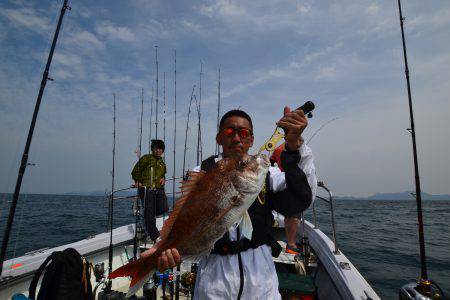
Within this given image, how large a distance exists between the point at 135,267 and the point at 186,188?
2.60 feet

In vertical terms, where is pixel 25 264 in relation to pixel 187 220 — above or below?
below

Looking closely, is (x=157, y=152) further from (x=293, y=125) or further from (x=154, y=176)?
(x=293, y=125)

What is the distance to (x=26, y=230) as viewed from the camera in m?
24.0

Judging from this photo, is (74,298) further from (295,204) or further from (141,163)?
(141,163)

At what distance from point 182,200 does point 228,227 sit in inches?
19.8

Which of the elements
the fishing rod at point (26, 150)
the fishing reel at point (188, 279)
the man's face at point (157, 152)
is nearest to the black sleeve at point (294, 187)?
the fishing reel at point (188, 279)

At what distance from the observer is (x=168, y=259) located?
2.19 meters

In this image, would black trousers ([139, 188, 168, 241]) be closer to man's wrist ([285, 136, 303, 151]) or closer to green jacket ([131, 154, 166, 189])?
green jacket ([131, 154, 166, 189])

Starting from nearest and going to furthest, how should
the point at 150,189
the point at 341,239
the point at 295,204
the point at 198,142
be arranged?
the point at 295,204 → the point at 150,189 → the point at 198,142 → the point at 341,239

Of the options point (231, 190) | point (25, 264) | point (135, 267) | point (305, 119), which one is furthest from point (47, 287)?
point (305, 119)

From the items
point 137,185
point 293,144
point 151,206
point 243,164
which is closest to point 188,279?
point 151,206

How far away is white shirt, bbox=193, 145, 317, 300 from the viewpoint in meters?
2.29

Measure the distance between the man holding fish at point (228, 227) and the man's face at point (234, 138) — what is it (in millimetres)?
328

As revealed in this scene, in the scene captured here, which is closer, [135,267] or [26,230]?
[135,267]
